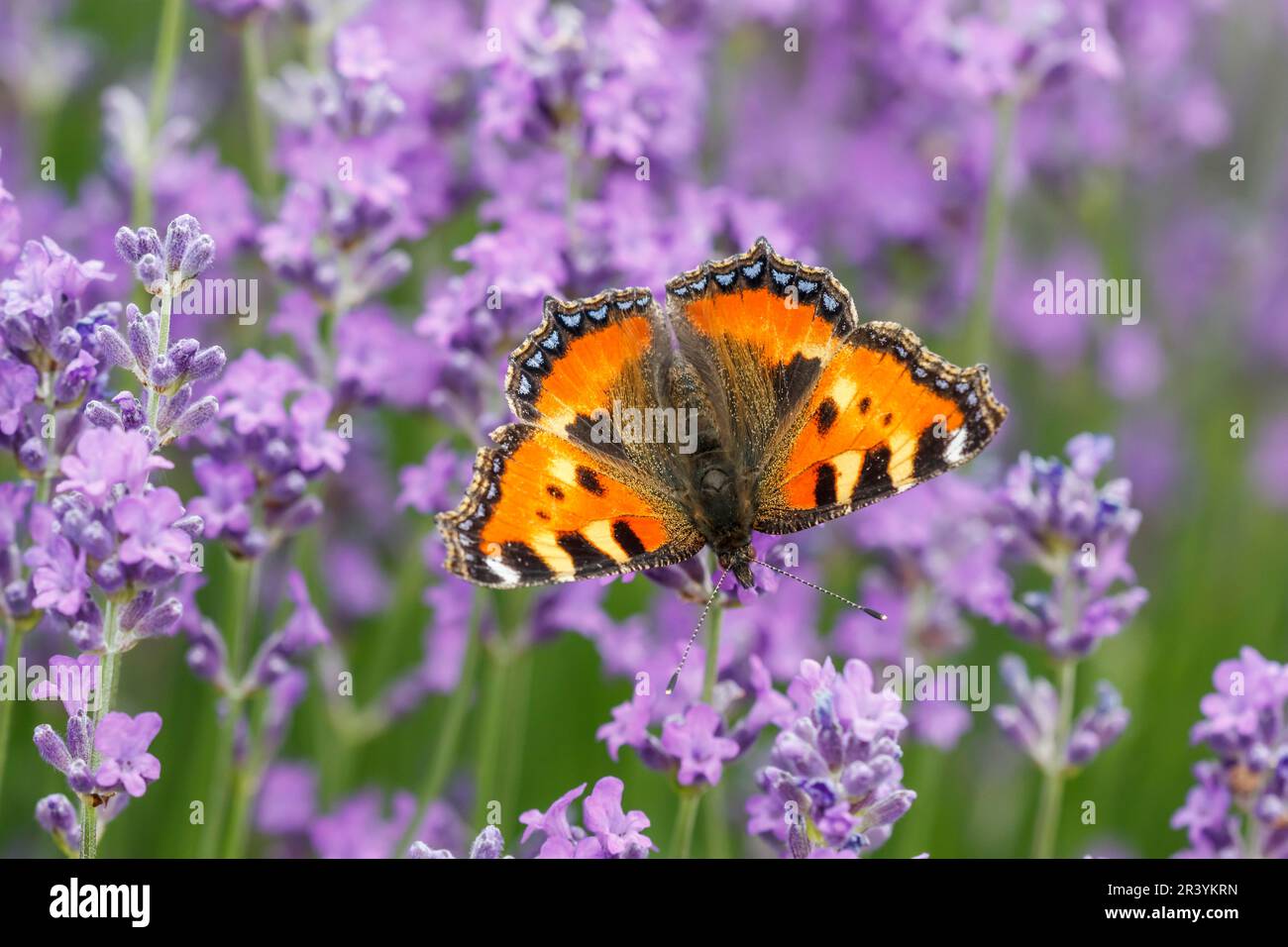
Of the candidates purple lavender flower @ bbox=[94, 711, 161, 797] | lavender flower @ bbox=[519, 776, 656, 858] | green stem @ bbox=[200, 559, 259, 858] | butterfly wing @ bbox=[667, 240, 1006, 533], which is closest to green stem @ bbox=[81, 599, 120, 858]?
purple lavender flower @ bbox=[94, 711, 161, 797]

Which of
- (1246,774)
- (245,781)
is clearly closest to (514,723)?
(245,781)

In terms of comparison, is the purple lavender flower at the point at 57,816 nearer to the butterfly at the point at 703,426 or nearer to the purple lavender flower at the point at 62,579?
the purple lavender flower at the point at 62,579

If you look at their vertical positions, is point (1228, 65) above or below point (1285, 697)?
above

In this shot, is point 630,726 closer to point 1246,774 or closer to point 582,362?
point 582,362

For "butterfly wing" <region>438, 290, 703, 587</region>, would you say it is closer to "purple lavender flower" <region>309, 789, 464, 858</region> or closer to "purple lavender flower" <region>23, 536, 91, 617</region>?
"purple lavender flower" <region>23, 536, 91, 617</region>

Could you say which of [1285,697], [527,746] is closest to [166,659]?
[527,746]

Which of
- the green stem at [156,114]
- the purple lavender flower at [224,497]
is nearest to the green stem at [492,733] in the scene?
the purple lavender flower at [224,497]

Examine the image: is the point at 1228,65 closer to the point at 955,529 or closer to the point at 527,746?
the point at 955,529
